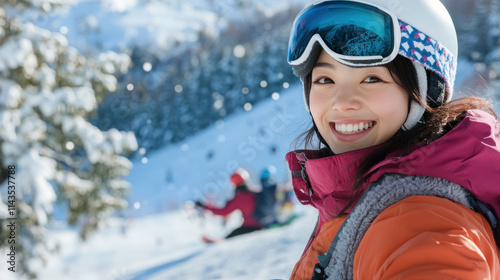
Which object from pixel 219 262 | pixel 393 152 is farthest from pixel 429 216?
pixel 219 262

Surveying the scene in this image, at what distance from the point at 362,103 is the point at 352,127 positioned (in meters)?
0.09

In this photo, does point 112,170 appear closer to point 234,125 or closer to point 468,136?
point 468,136

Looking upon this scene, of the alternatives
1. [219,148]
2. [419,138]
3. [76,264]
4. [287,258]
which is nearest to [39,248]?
[287,258]

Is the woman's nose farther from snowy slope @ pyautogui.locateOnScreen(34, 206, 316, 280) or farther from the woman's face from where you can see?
snowy slope @ pyautogui.locateOnScreen(34, 206, 316, 280)

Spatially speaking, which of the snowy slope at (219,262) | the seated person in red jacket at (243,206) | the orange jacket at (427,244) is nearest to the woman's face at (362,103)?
the orange jacket at (427,244)

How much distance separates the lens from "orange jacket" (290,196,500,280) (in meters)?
0.82

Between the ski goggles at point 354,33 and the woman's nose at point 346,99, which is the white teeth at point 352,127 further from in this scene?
the ski goggles at point 354,33

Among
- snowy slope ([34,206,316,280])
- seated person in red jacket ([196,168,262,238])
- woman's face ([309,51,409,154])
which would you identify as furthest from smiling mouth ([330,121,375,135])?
seated person in red jacket ([196,168,262,238])

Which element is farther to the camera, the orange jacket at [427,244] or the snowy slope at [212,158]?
the snowy slope at [212,158]

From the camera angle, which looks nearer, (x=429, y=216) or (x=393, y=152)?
(x=429, y=216)

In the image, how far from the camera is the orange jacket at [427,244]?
819 mm

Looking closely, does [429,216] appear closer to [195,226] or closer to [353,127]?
[353,127]

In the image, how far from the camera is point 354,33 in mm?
1330

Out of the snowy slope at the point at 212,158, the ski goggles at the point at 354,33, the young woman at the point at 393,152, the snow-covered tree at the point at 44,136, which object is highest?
the snowy slope at the point at 212,158
